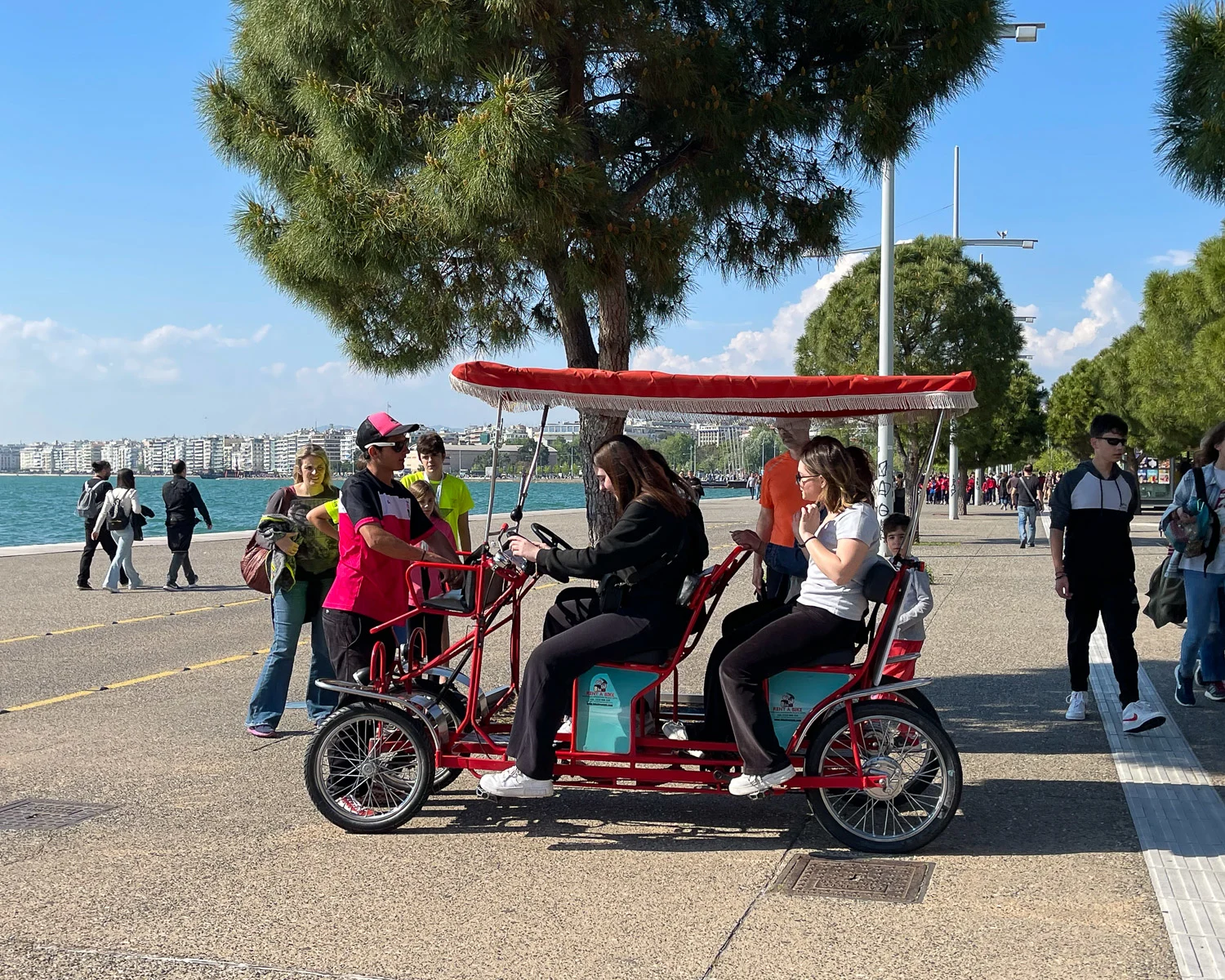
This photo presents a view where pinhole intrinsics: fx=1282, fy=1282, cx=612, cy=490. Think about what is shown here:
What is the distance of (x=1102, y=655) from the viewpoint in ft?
36.7

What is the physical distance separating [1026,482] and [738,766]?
2382 centimetres

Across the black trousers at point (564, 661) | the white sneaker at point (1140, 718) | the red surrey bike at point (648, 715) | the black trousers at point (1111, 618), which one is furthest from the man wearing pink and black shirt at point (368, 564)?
the white sneaker at point (1140, 718)

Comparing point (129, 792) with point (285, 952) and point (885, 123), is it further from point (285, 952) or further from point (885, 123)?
point (885, 123)

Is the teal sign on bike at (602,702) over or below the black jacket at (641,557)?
below

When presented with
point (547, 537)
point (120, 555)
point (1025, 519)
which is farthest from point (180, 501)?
point (1025, 519)

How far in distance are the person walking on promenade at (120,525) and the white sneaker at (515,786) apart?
13.9 meters

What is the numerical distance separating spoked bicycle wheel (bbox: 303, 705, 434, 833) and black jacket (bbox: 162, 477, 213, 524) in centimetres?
1401

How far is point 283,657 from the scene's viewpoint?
7.67 m

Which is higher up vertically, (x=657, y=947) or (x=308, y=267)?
(x=308, y=267)

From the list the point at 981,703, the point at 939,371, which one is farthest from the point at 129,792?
the point at 939,371

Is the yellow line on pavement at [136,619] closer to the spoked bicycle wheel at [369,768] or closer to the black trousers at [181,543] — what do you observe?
the black trousers at [181,543]

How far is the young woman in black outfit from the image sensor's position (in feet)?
18.0

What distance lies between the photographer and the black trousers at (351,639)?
6.41 m

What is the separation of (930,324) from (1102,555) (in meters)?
21.9
